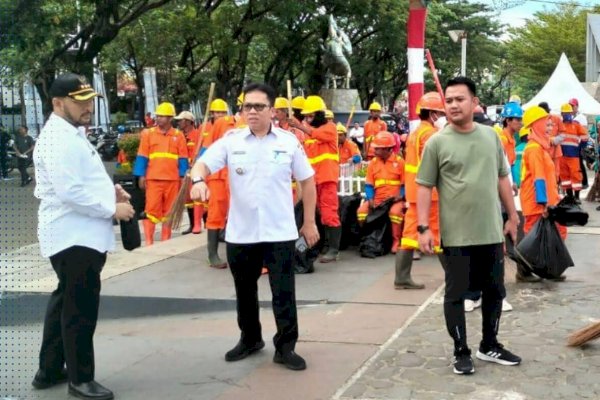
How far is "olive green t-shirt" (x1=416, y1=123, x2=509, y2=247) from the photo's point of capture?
16.0ft

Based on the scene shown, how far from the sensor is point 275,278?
511 centimetres

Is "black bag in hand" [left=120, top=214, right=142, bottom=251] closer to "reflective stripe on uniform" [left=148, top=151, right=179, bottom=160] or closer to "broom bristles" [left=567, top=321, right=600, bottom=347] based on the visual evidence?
"broom bristles" [left=567, top=321, right=600, bottom=347]

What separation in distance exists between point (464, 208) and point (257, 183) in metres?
1.29

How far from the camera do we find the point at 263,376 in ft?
16.5

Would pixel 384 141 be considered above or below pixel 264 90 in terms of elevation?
below

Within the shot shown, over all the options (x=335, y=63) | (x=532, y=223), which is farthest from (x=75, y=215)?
(x=335, y=63)

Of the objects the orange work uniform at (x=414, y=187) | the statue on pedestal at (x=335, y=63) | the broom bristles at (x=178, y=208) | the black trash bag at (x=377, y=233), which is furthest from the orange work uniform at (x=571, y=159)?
the statue on pedestal at (x=335, y=63)

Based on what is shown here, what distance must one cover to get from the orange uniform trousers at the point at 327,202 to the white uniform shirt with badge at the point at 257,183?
3.64m

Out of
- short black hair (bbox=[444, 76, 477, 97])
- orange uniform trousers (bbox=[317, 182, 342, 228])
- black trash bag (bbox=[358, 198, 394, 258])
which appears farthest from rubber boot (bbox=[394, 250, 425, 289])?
short black hair (bbox=[444, 76, 477, 97])

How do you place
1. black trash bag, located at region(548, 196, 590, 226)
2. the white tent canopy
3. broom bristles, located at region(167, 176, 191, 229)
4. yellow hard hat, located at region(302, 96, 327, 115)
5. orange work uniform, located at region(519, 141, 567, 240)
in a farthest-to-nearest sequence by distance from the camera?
the white tent canopy, yellow hard hat, located at region(302, 96, 327, 115), broom bristles, located at region(167, 176, 191, 229), orange work uniform, located at region(519, 141, 567, 240), black trash bag, located at region(548, 196, 590, 226)

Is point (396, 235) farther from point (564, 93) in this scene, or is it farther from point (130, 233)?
point (564, 93)

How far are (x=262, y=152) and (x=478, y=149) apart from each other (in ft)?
4.40

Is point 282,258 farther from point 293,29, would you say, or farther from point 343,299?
point 293,29

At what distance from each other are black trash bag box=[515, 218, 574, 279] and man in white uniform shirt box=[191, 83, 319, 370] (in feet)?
8.91
